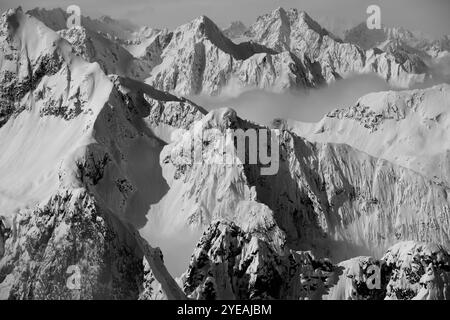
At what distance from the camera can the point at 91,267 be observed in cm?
17625

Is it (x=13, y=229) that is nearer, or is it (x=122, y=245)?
(x=122, y=245)

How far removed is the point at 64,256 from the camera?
587 feet
